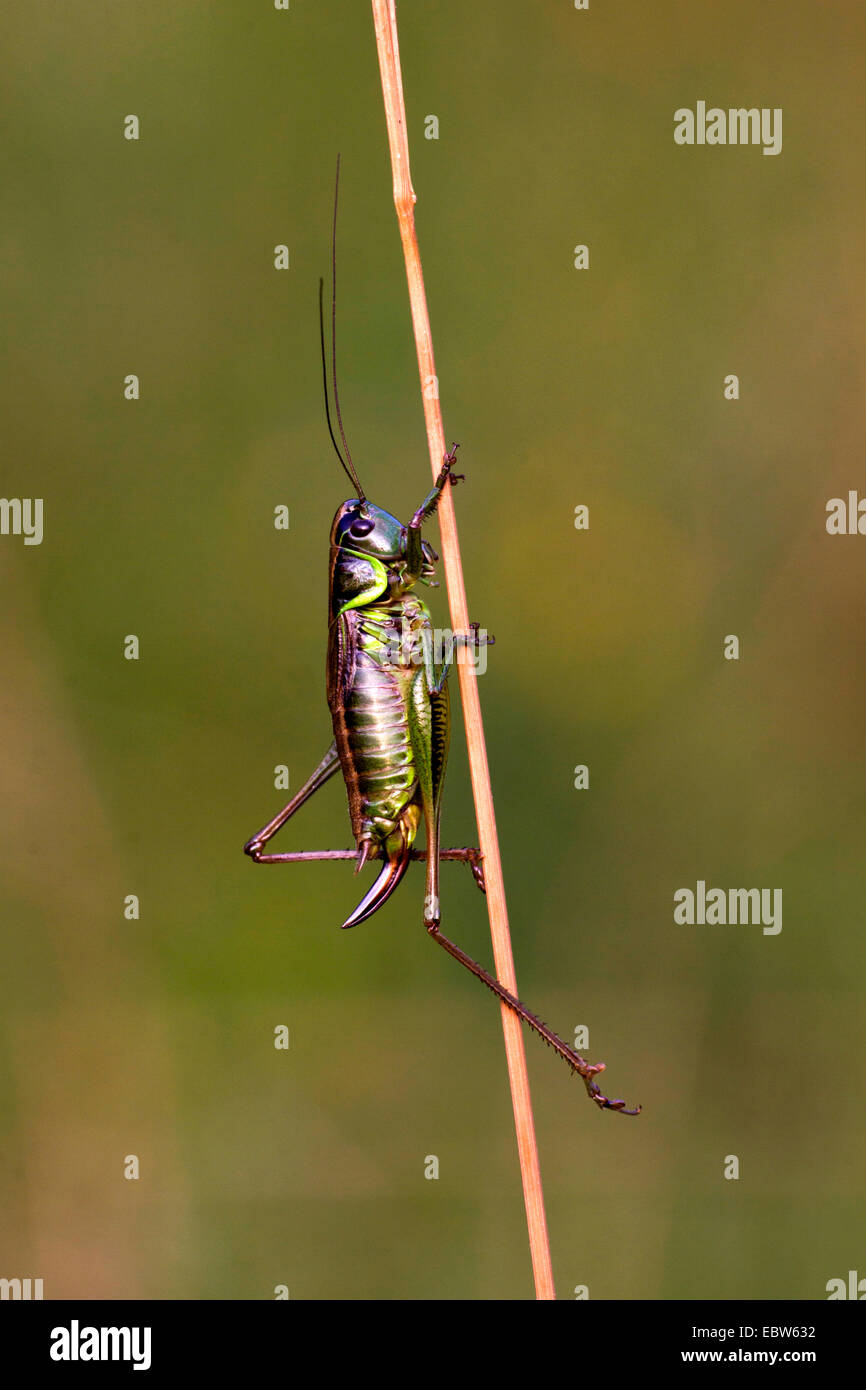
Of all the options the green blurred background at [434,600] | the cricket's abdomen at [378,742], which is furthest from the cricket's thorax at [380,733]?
the green blurred background at [434,600]

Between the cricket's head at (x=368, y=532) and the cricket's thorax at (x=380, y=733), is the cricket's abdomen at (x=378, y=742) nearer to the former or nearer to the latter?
the cricket's thorax at (x=380, y=733)

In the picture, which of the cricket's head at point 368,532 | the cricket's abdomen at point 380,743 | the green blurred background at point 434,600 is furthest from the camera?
the green blurred background at point 434,600

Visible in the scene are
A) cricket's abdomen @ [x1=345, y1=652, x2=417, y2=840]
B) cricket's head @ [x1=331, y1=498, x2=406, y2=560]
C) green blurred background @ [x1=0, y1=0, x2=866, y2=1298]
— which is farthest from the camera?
green blurred background @ [x1=0, y1=0, x2=866, y2=1298]

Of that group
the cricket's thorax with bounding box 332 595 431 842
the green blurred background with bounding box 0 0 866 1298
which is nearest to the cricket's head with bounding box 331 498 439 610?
the cricket's thorax with bounding box 332 595 431 842

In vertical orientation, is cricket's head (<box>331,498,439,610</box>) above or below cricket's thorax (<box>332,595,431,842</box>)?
above

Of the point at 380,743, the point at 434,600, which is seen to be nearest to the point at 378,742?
the point at 380,743

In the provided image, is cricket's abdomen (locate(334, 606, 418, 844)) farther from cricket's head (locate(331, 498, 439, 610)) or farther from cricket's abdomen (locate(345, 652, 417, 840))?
cricket's head (locate(331, 498, 439, 610))

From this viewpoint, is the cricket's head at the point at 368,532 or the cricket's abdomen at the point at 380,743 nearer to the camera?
the cricket's abdomen at the point at 380,743
